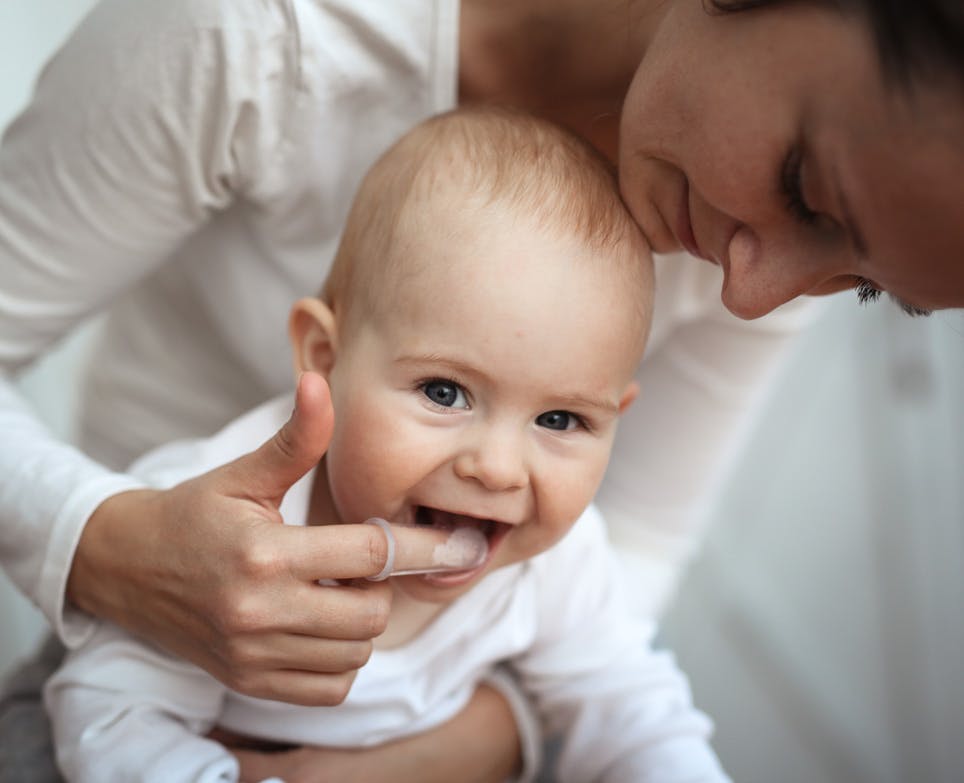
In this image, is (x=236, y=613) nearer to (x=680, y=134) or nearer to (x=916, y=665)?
(x=680, y=134)

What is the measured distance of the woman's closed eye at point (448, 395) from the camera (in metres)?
0.81

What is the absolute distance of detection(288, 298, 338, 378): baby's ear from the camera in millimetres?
869

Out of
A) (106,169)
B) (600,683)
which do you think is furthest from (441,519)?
(106,169)

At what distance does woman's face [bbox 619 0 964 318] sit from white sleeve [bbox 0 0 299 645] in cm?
36

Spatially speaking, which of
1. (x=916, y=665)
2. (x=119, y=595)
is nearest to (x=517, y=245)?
(x=119, y=595)

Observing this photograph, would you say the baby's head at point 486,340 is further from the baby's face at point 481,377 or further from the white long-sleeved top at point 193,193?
the white long-sleeved top at point 193,193

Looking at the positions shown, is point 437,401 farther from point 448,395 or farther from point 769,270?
point 769,270

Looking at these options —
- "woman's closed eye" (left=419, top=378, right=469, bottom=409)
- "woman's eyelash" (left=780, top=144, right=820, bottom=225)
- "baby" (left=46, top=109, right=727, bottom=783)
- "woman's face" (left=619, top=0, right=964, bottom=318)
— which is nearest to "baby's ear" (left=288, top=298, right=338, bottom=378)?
"baby" (left=46, top=109, right=727, bottom=783)

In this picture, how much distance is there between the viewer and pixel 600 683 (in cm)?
107

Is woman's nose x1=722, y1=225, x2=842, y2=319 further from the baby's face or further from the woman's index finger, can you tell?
the woman's index finger

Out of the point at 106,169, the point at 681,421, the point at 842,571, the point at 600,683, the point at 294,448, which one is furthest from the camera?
the point at 842,571

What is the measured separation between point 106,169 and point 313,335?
258 millimetres

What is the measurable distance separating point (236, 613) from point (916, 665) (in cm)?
192

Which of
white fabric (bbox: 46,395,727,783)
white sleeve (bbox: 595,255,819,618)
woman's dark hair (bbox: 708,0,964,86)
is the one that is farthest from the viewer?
white sleeve (bbox: 595,255,819,618)
